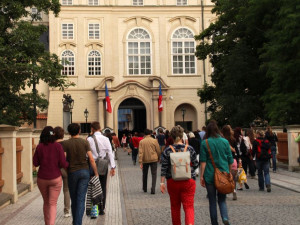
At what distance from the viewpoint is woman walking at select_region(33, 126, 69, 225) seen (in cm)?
866

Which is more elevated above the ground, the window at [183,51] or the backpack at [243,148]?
the window at [183,51]

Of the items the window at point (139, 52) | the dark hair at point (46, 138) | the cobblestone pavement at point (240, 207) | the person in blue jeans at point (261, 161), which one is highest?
the window at point (139, 52)

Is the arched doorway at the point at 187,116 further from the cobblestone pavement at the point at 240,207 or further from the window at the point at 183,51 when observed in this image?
the cobblestone pavement at the point at 240,207

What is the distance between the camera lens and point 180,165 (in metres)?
7.75

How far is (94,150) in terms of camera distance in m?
10.6

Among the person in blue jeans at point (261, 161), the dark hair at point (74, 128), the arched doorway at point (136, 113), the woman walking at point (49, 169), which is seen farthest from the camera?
the arched doorway at point (136, 113)

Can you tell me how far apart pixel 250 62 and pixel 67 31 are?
23902 millimetres

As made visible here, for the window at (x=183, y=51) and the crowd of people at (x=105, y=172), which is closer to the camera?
the crowd of people at (x=105, y=172)

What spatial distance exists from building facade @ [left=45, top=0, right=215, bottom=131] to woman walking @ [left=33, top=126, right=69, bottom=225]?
4137 cm

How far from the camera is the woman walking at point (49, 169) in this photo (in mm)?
8664

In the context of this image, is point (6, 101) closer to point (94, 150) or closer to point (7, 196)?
point (7, 196)

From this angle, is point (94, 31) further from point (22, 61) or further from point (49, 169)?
point (49, 169)

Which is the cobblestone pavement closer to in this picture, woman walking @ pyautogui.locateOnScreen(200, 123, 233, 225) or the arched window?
woman walking @ pyautogui.locateOnScreen(200, 123, 233, 225)

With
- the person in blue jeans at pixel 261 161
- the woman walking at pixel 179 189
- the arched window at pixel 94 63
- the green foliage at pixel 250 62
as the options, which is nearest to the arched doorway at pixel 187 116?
the arched window at pixel 94 63
